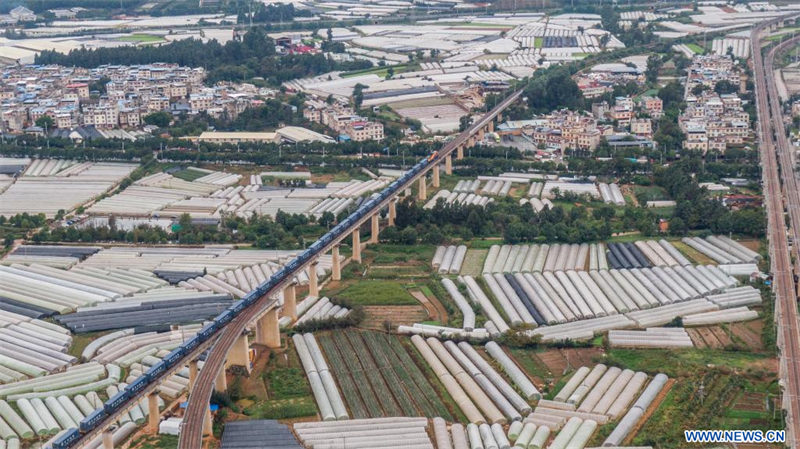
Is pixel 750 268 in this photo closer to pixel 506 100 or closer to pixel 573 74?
pixel 506 100

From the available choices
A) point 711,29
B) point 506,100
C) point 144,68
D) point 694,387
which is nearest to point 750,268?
point 694,387

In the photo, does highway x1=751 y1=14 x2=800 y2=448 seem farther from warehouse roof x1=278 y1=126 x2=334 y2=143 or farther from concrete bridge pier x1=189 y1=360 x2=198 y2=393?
warehouse roof x1=278 y1=126 x2=334 y2=143

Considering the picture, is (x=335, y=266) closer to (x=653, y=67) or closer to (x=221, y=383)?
(x=221, y=383)

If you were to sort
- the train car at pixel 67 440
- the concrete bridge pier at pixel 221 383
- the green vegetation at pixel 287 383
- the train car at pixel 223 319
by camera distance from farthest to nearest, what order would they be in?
the train car at pixel 223 319, the green vegetation at pixel 287 383, the concrete bridge pier at pixel 221 383, the train car at pixel 67 440

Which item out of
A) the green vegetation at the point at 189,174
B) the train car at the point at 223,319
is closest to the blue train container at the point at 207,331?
the train car at the point at 223,319

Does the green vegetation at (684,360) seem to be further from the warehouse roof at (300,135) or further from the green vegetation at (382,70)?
the green vegetation at (382,70)

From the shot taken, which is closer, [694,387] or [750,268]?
[694,387]
